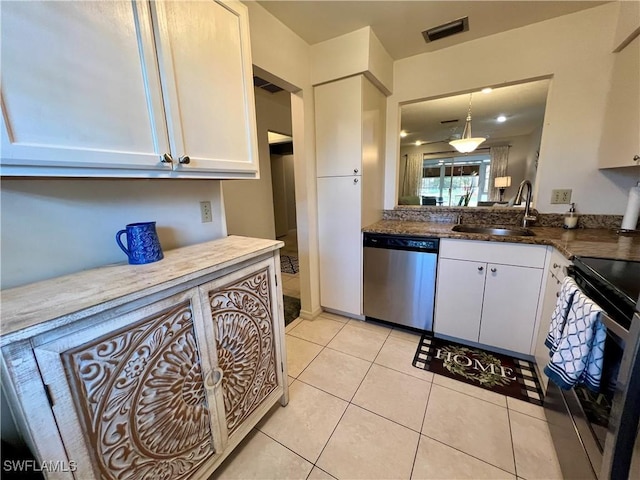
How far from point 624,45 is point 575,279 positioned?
65.2 inches

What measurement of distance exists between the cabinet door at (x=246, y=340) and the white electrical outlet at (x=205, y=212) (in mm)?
462

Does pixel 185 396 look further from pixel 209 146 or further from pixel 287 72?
pixel 287 72

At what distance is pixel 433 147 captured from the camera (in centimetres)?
673

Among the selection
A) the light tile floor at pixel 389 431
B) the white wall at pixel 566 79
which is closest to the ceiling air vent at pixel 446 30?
the white wall at pixel 566 79

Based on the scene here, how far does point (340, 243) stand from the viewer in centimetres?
225

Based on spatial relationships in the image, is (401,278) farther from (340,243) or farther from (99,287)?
(99,287)

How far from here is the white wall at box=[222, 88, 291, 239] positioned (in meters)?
3.22

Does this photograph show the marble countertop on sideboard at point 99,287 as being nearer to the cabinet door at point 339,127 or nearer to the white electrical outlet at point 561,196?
the cabinet door at point 339,127

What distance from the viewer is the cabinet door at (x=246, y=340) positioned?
1.03 meters

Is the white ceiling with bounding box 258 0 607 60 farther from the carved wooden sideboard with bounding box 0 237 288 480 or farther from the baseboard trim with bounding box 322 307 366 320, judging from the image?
the baseboard trim with bounding box 322 307 366 320

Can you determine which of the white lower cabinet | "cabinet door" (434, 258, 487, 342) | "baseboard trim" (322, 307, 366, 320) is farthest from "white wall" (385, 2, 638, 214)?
"baseboard trim" (322, 307, 366, 320)

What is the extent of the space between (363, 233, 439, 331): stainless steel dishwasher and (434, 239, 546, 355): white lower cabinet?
0.28 ft

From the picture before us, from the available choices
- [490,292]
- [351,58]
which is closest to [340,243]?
[490,292]

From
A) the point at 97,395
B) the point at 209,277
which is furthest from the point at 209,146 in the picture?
the point at 97,395
